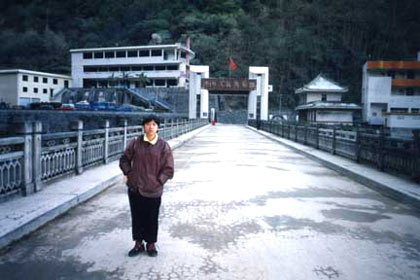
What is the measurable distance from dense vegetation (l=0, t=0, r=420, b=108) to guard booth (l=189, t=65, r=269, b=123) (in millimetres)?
23857

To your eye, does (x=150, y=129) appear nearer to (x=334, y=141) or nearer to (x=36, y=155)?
(x=36, y=155)

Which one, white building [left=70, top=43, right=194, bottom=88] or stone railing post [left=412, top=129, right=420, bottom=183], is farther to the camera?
white building [left=70, top=43, right=194, bottom=88]

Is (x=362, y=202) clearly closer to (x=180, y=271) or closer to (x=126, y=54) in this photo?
(x=180, y=271)

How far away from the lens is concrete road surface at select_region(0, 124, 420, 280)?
3850mm

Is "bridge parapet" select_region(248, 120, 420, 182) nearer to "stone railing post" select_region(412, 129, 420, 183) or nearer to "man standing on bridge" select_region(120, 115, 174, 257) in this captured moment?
"stone railing post" select_region(412, 129, 420, 183)

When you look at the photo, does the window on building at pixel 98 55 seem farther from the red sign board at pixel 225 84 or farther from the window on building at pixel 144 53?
the red sign board at pixel 225 84

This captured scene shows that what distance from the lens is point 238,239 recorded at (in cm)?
487

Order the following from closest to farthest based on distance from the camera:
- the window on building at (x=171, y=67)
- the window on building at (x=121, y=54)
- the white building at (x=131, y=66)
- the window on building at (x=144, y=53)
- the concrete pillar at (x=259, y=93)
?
1. the concrete pillar at (x=259, y=93)
2. the white building at (x=131, y=66)
3. the window on building at (x=171, y=67)
4. the window on building at (x=144, y=53)
5. the window on building at (x=121, y=54)

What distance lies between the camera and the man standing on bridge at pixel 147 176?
4129mm

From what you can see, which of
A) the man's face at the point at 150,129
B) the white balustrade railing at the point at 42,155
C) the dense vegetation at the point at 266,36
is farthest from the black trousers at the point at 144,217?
the dense vegetation at the point at 266,36

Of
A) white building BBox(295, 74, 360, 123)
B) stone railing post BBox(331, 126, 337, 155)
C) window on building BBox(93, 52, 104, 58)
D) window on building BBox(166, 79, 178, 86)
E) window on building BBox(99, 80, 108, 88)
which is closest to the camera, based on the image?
stone railing post BBox(331, 126, 337, 155)

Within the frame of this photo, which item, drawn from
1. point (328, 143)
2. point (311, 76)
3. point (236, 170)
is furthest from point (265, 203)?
point (311, 76)

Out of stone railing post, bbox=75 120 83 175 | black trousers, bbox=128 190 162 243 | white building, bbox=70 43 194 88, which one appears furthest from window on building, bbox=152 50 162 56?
black trousers, bbox=128 190 162 243

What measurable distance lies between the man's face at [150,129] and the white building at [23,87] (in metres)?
67.8
